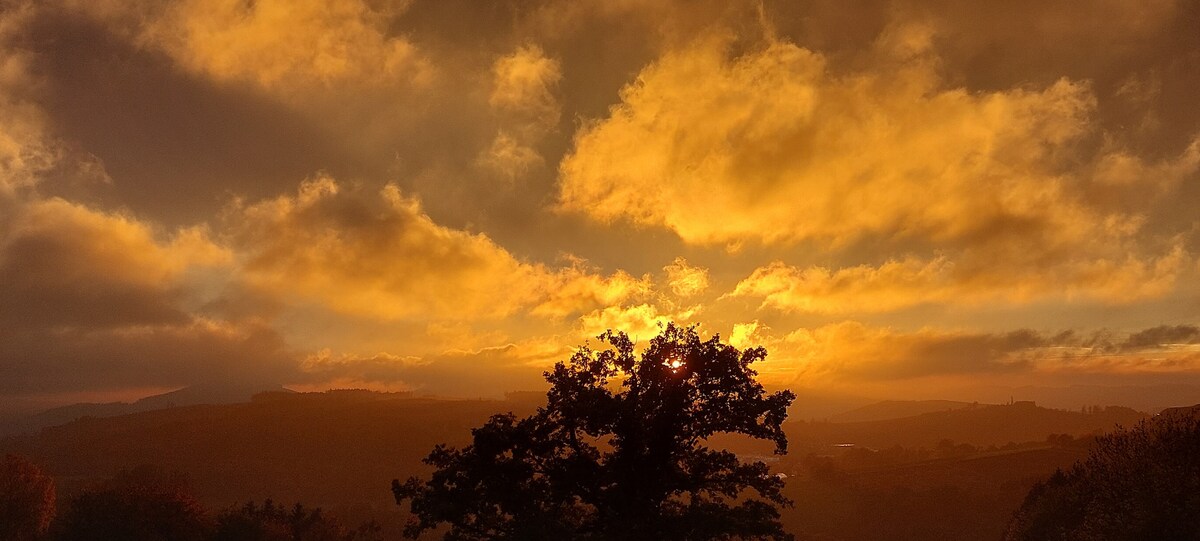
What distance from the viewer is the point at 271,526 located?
76.7m

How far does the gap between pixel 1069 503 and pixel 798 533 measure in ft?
391

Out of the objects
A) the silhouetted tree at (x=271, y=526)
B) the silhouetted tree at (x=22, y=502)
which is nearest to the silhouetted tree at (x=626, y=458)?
the silhouetted tree at (x=271, y=526)

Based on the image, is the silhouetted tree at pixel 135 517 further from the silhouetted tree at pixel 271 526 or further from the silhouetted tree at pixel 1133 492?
the silhouetted tree at pixel 1133 492

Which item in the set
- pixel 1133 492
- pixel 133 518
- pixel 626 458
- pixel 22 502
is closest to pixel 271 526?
pixel 133 518

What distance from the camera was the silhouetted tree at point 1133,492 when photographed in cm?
3538

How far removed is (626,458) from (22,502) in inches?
4357

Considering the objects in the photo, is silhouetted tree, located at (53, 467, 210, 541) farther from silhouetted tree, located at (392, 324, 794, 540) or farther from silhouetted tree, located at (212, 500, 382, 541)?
silhouetted tree, located at (392, 324, 794, 540)

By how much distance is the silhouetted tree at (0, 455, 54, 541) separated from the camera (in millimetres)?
88125

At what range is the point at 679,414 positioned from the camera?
26516 millimetres

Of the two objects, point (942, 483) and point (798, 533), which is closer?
point (798, 533)

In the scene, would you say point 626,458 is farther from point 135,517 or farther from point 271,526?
point 135,517

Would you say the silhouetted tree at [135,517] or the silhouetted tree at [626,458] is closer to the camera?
the silhouetted tree at [626,458]

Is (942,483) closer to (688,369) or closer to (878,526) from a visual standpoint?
(878,526)

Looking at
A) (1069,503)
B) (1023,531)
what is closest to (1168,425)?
(1069,503)
